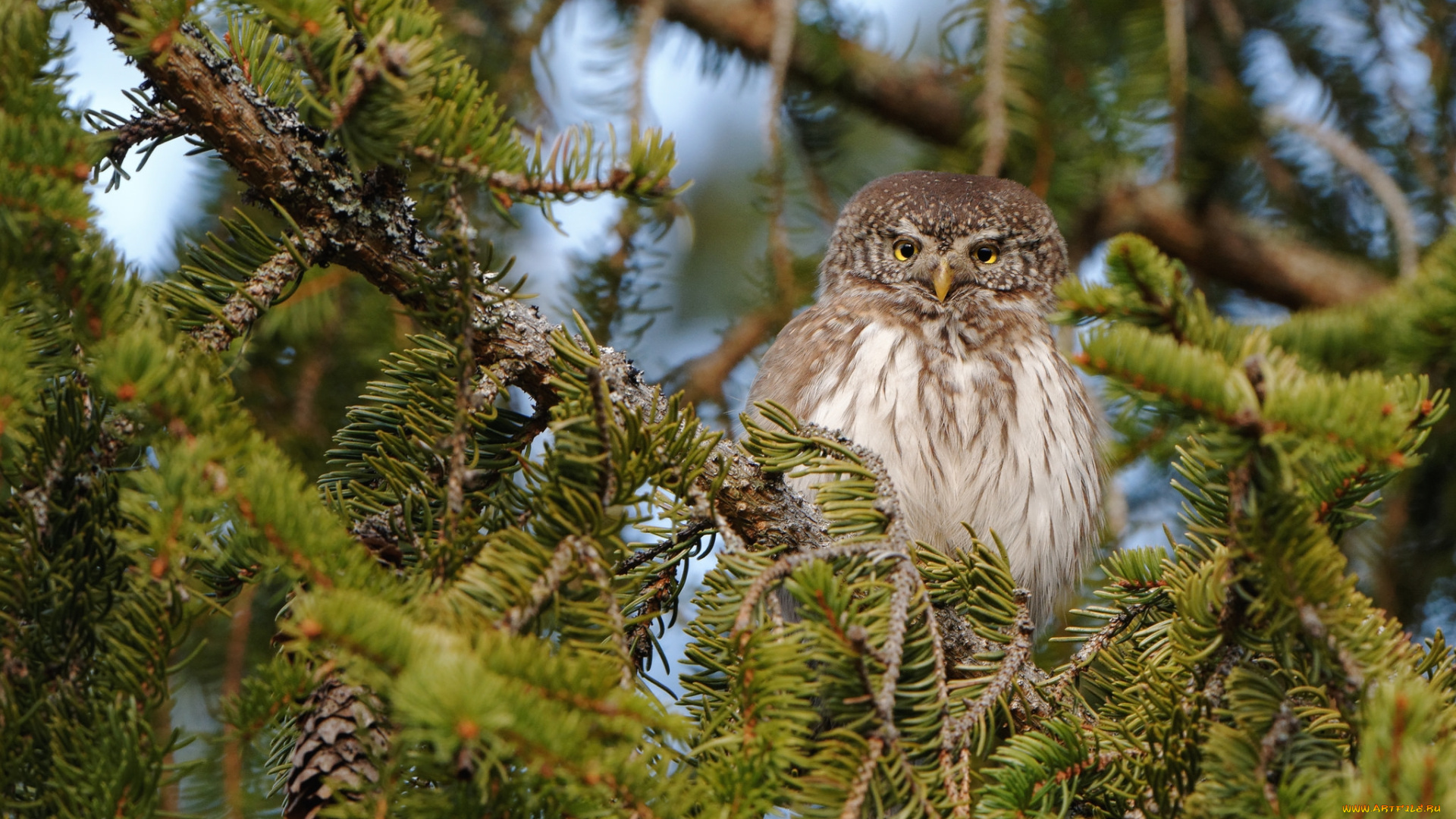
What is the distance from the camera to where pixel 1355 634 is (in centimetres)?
131

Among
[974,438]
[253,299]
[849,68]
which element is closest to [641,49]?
[849,68]

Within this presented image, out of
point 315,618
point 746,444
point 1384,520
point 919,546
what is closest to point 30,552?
point 315,618

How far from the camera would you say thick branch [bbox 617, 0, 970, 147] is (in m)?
3.81

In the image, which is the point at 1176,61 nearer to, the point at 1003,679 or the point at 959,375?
the point at 959,375

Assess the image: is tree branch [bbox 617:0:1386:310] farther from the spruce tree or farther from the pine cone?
the pine cone

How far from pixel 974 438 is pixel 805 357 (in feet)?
1.89

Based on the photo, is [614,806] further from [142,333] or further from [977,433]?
[977,433]

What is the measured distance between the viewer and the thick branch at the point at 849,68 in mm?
3809

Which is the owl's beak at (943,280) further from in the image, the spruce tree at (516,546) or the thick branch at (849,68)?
the spruce tree at (516,546)

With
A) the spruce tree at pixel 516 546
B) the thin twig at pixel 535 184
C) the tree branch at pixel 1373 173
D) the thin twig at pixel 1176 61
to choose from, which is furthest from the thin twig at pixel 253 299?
the tree branch at pixel 1373 173

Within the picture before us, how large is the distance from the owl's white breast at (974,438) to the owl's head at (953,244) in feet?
1.30

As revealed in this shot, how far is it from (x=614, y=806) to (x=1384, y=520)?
10.4 feet

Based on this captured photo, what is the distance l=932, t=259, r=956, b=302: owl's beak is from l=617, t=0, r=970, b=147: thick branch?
2.19 ft

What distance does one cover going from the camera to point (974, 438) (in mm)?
2889
